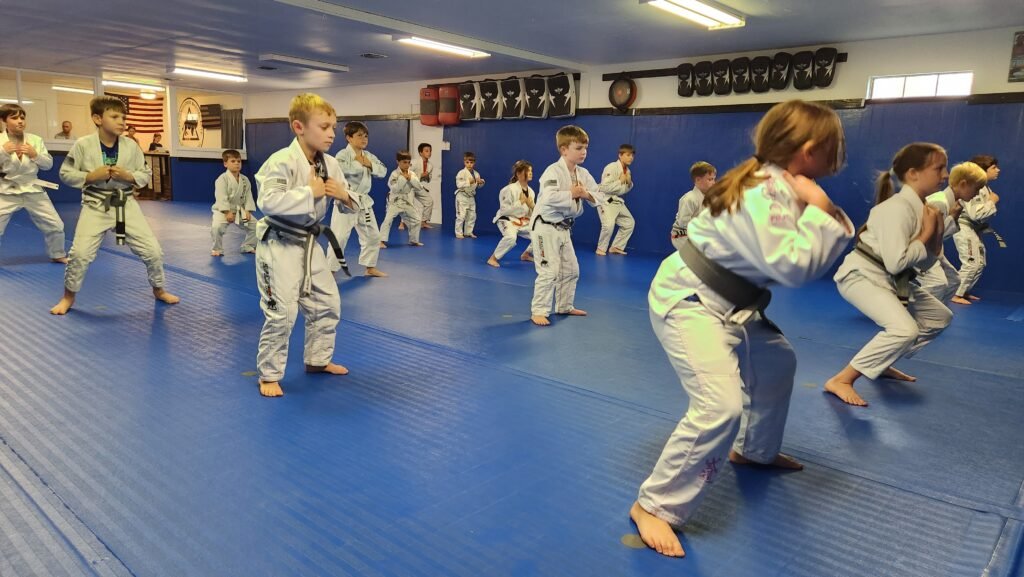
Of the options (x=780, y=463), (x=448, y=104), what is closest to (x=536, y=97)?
(x=448, y=104)

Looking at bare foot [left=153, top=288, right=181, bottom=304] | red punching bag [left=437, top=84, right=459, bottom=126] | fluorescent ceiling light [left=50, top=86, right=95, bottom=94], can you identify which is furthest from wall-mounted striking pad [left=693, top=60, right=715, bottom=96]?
fluorescent ceiling light [left=50, top=86, right=95, bottom=94]

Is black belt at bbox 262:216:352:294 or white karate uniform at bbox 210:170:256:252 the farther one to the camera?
white karate uniform at bbox 210:170:256:252

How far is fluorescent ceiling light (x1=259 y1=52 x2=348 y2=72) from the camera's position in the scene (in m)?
10.1

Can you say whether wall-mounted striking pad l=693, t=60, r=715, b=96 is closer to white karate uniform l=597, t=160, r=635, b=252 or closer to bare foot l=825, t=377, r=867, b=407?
white karate uniform l=597, t=160, r=635, b=252

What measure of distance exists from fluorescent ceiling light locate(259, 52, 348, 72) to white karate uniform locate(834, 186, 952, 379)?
9264 mm

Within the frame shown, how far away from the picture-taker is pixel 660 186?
9.53 meters

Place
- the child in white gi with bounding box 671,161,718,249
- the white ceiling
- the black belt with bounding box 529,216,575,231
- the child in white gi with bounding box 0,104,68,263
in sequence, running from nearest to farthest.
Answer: the black belt with bounding box 529,216,575,231, the child in white gi with bounding box 0,104,68,263, the white ceiling, the child in white gi with bounding box 671,161,718,249

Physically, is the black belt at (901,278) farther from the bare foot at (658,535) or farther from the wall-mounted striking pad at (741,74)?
the wall-mounted striking pad at (741,74)

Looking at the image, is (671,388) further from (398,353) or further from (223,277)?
(223,277)

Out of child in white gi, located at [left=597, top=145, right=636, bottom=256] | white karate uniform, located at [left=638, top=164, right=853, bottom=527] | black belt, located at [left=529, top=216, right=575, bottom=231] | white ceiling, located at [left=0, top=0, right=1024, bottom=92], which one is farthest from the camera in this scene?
child in white gi, located at [left=597, top=145, right=636, bottom=256]

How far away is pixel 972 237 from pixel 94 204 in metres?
7.54

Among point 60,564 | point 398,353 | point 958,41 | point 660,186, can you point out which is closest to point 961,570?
point 60,564

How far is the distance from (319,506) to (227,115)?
1704 cm

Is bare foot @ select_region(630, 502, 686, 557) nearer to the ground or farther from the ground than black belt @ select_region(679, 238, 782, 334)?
nearer to the ground
